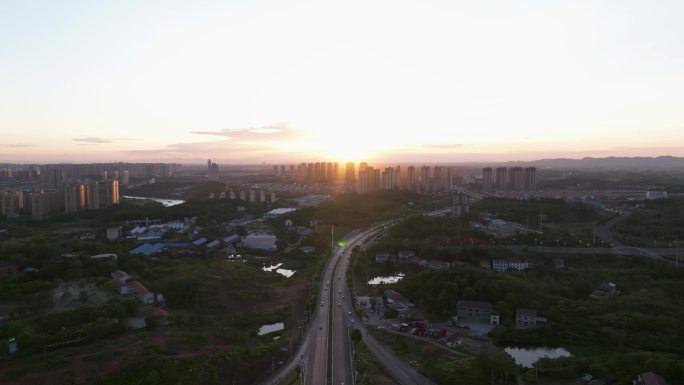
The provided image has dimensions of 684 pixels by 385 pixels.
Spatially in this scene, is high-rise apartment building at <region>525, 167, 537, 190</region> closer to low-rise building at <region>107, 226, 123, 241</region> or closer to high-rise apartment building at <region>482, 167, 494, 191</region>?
high-rise apartment building at <region>482, 167, 494, 191</region>

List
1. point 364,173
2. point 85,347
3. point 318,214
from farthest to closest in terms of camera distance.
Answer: point 364,173 < point 318,214 < point 85,347

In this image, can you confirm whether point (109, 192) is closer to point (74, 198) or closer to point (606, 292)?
point (74, 198)

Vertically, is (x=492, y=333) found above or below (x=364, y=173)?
below

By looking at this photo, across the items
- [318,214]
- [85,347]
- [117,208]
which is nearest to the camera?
[85,347]

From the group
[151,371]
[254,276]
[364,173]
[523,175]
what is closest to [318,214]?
[254,276]

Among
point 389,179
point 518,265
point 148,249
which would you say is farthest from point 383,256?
point 389,179

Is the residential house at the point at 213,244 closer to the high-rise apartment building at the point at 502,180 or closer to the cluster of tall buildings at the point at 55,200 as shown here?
the cluster of tall buildings at the point at 55,200

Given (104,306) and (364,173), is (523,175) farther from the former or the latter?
(104,306)
